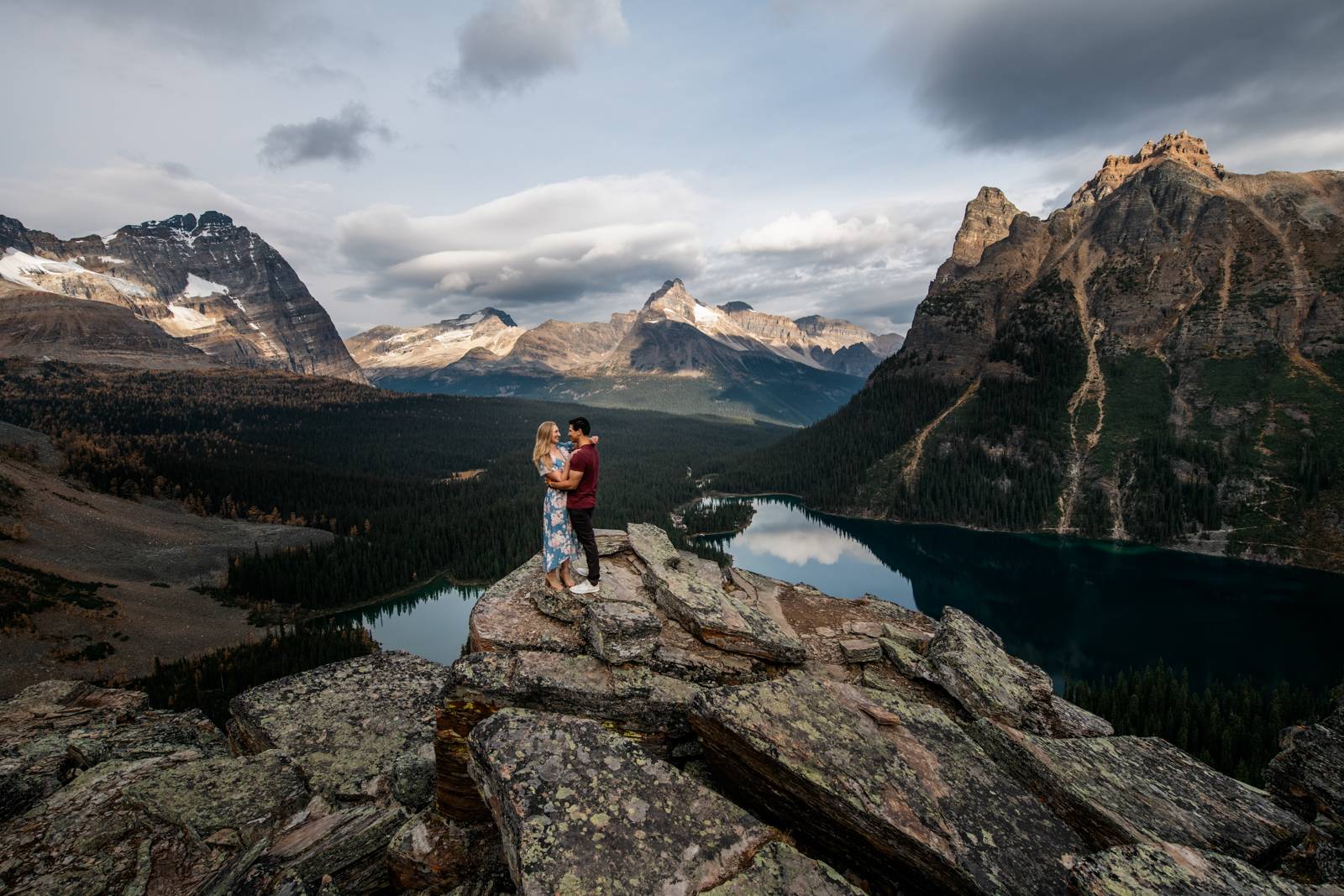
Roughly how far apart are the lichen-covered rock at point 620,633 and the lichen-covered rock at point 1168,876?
746 centimetres

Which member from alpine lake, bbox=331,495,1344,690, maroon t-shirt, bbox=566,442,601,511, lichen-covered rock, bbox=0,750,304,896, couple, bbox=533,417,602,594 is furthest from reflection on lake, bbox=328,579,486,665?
maroon t-shirt, bbox=566,442,601,511

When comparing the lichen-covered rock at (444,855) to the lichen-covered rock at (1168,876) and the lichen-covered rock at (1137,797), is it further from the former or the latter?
the lichen-covered rock at (1137,797)

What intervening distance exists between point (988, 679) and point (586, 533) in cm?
1025

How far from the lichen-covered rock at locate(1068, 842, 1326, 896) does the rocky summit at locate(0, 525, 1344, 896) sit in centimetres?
4

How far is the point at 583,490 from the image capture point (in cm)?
1316

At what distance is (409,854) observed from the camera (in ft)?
30.2

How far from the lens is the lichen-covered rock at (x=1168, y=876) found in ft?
22.1

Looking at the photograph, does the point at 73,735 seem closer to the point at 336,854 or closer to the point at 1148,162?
the point at 336,854

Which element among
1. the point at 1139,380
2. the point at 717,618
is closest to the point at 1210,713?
the point at 717,618

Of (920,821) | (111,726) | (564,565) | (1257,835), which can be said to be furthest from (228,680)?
(1257,835)

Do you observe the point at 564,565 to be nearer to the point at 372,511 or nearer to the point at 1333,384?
the point at 372,511

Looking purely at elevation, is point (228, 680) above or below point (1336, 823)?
below

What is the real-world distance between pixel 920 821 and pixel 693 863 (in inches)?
135

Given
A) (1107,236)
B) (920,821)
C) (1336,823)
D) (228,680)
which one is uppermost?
(1107,236)
